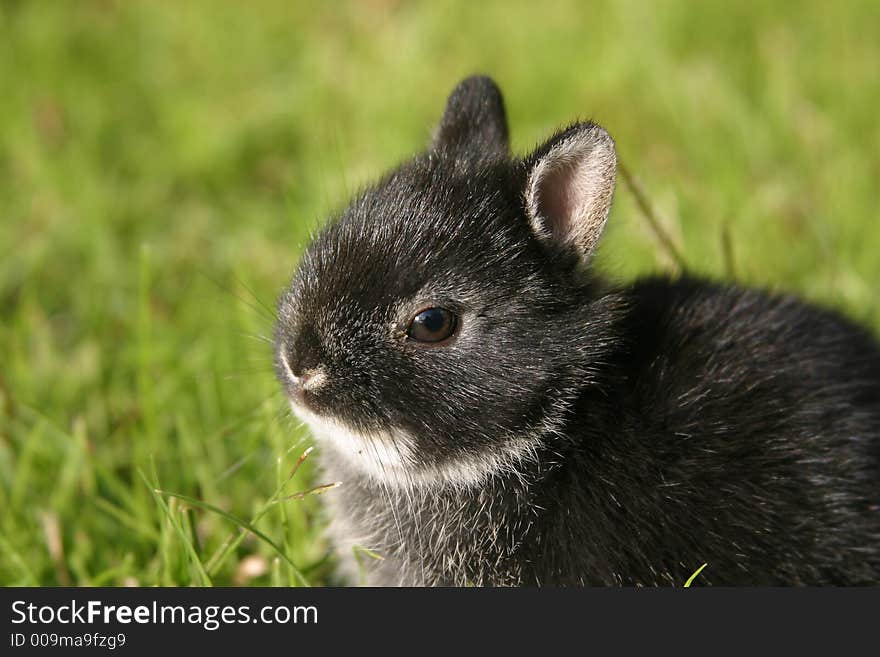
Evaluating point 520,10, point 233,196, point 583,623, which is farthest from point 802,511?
point 520,10

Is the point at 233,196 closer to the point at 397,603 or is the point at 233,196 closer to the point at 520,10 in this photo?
the point at 520,10

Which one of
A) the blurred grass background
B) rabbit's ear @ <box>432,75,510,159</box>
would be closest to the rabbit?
rabbit's ear @ <box>432,75,510,159</box>

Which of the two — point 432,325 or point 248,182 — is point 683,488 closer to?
point 432,325

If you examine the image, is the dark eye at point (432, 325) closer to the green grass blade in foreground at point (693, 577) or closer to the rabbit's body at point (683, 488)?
the rabbit's body at point (683, 488)

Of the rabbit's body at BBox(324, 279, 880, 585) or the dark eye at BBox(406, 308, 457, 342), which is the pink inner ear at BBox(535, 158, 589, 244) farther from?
the dark eye at BBox(406, 308, 457, 342)

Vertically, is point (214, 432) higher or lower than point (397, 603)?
higher

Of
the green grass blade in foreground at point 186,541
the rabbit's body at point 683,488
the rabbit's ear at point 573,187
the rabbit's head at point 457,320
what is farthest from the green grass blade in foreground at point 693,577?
the green grass blade in foreground at point 186,541
